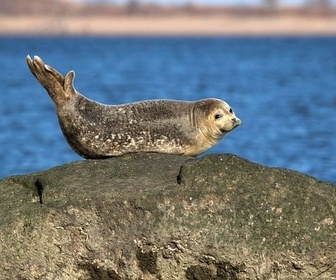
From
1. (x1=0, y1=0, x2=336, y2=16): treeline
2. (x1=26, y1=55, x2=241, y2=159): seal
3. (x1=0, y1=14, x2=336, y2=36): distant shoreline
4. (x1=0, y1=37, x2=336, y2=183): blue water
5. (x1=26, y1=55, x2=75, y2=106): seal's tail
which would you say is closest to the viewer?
(x1=26, y1=55, x2=241, y2=159): seal

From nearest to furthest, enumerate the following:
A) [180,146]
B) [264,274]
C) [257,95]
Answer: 1. [264,274]
2. [180,146]
3. [257,95]

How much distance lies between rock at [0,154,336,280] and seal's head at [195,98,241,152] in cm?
94

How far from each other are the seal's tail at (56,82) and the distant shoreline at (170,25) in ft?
386

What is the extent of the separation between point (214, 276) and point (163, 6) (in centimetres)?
12977

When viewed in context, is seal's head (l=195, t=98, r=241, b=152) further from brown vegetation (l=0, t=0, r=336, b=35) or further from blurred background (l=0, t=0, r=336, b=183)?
brown vegetation (l=0, t=0, r=336, b=35)

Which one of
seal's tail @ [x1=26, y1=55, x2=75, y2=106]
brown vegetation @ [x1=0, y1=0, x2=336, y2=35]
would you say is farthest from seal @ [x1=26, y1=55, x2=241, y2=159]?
brown vegetation @ [x1=0, y1=0, x2=336, y2=35]

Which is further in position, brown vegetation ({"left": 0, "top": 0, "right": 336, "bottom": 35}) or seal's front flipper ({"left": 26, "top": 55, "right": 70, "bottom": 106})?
brown vegetation ({"left": 0, "top": 0, "right": 336, "bottom": 35})

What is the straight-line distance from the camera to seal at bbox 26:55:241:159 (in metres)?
7.59

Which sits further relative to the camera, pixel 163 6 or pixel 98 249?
pixel 163 6

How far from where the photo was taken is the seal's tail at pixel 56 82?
7.70 metres

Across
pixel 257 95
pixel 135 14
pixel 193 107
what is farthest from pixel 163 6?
pixel 193 107

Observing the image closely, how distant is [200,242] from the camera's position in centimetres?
655

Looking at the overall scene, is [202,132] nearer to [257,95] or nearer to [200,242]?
[200,242]

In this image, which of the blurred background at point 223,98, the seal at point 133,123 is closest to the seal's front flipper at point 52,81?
the seal at point 133,123
